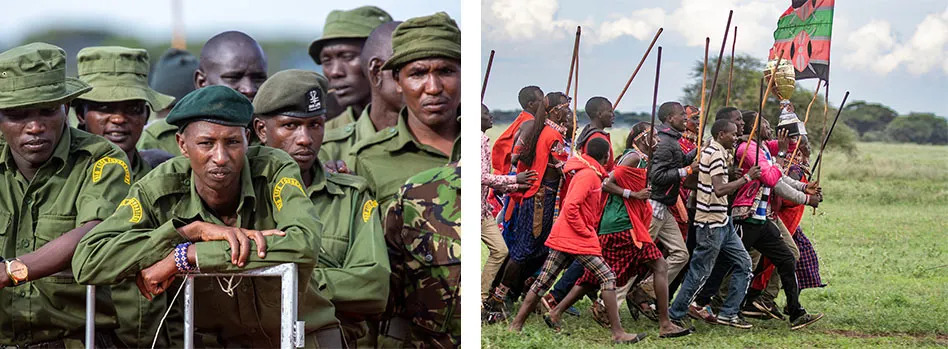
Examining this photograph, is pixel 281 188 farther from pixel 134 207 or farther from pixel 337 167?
pixel 337 167

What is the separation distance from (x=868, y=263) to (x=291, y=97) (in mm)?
3446

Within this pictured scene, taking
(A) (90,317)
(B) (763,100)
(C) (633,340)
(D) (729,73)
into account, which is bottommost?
(C) (633,340)

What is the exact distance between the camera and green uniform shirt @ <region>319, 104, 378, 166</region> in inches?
319

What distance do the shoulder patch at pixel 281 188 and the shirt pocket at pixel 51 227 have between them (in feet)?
4.08

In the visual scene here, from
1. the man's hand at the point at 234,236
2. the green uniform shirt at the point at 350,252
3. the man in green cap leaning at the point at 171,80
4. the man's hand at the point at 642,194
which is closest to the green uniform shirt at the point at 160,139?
the man in green cap leaning at the point at 171,80

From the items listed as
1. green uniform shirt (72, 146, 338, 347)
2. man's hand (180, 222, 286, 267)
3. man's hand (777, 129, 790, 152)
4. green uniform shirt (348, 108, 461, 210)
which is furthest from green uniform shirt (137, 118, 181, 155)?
man's hand (777, 129, 790, 152)

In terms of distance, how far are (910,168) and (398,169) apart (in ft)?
9.77

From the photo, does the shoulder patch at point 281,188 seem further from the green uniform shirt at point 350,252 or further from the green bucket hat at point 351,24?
the green bucket hat at point 351,24

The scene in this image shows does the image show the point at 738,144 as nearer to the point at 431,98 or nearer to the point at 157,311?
the point at 431,98

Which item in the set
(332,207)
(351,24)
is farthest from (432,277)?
(351,24)

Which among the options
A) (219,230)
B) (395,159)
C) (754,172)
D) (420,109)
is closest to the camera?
(219,230)

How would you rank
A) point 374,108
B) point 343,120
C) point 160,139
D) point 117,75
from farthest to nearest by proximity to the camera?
point 343,120 → point 160,139 → point 374,108 → point 117,75

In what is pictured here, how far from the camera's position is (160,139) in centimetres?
856

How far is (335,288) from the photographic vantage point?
6.48 metres
